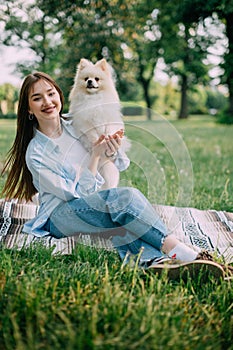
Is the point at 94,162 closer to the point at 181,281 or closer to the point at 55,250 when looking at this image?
the point at 55,250

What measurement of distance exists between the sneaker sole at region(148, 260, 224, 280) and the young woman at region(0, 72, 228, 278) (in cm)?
4

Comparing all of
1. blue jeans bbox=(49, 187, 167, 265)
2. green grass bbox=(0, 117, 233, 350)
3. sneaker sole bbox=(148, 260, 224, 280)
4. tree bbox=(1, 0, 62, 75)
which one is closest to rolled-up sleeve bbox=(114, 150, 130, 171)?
blue jeans bbox=(49, 187, 167, 265)

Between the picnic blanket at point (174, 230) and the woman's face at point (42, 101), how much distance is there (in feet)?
2.04

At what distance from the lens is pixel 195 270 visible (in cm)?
173

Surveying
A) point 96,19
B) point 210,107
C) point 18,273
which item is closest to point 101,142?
point 18,273

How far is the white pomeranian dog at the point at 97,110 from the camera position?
2400mm

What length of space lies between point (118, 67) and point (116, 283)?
1122 cm

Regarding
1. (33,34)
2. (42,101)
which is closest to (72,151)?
→ (42,101)

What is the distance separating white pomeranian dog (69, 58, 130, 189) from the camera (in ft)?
7.88

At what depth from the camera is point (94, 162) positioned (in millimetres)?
2230

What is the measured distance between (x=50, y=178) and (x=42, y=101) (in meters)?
0.42

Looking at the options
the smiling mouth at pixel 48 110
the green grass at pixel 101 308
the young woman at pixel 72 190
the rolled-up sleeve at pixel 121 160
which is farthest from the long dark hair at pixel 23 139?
the green grass at pixel 101 308

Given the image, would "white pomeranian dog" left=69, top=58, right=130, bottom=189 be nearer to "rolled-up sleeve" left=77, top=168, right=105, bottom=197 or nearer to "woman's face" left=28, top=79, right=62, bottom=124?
"rolled-up sleeve" left=77, top=168, right=105, bottom=197

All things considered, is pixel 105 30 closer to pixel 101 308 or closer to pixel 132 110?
pixel 132 110
